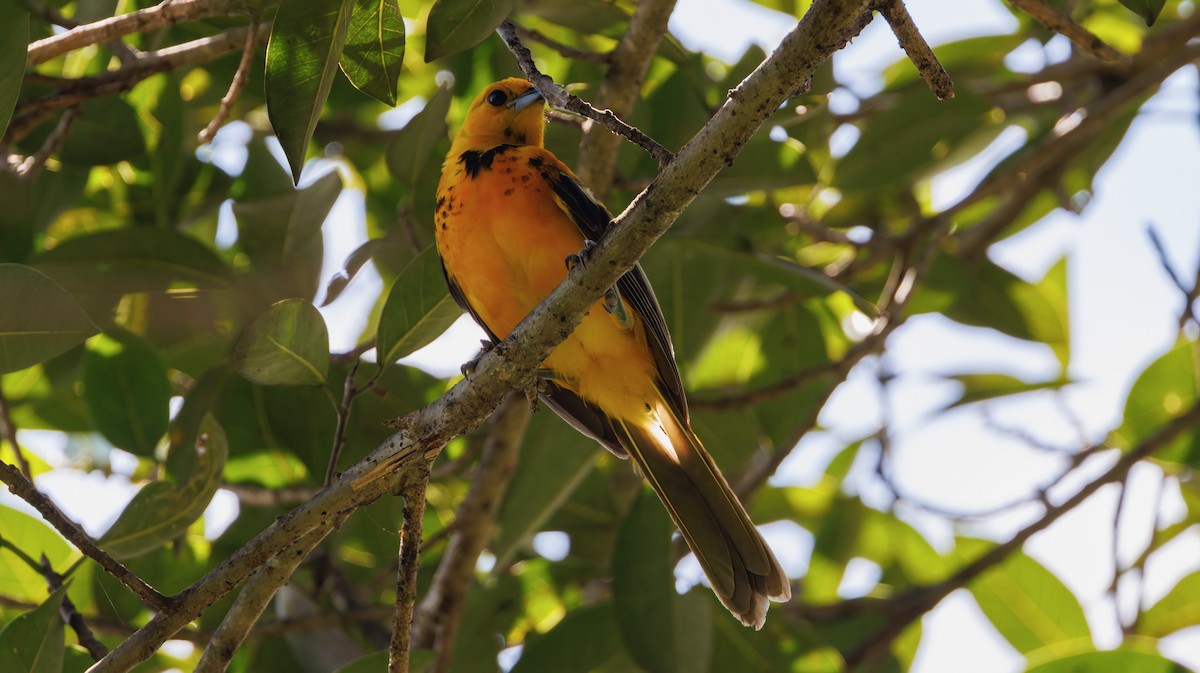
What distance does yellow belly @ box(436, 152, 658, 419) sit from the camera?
4.12m

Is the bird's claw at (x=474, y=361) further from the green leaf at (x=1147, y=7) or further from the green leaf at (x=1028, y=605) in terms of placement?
the green leaf at (x=1028, y=605)

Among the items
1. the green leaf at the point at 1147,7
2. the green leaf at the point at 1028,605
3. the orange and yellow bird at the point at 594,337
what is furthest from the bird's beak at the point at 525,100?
the green leaf at the point at 1028,605

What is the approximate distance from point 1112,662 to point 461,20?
323 cm

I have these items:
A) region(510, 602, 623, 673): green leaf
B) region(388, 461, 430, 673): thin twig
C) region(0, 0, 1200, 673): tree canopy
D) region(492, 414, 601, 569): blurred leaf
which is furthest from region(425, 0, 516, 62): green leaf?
region(510, 602, 623, 673): green leaf

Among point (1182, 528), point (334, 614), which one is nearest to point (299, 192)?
point (334, 614)

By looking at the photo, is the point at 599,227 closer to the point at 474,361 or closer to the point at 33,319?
the point at 474,361

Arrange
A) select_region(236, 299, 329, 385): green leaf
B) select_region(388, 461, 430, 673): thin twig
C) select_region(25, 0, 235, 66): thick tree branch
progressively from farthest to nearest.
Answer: select_region(25, 0, 235, 66): thick tree branch
select_region(236, 299, 329, 385): green leaf
select_region(388, 461, 430, 673): thin twig

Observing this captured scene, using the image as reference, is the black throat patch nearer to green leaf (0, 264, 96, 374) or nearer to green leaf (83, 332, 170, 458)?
green leaf (83, 332, 170, 458)

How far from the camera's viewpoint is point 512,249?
4.14 m

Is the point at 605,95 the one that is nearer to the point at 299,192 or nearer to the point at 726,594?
the point at 299,192

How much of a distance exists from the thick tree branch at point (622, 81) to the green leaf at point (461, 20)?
110 cm

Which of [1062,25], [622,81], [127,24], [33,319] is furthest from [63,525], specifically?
[1062,25]

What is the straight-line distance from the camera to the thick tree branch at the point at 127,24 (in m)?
3.49

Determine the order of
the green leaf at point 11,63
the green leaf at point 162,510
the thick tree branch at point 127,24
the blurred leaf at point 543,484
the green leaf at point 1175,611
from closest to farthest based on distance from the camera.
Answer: the green leaf at point 11,63 → the green leaf at point 162,510 → the thick tree branch at point 127,24 → the blurred leaf at point 543,484 → the green leaf at point 1175,611
